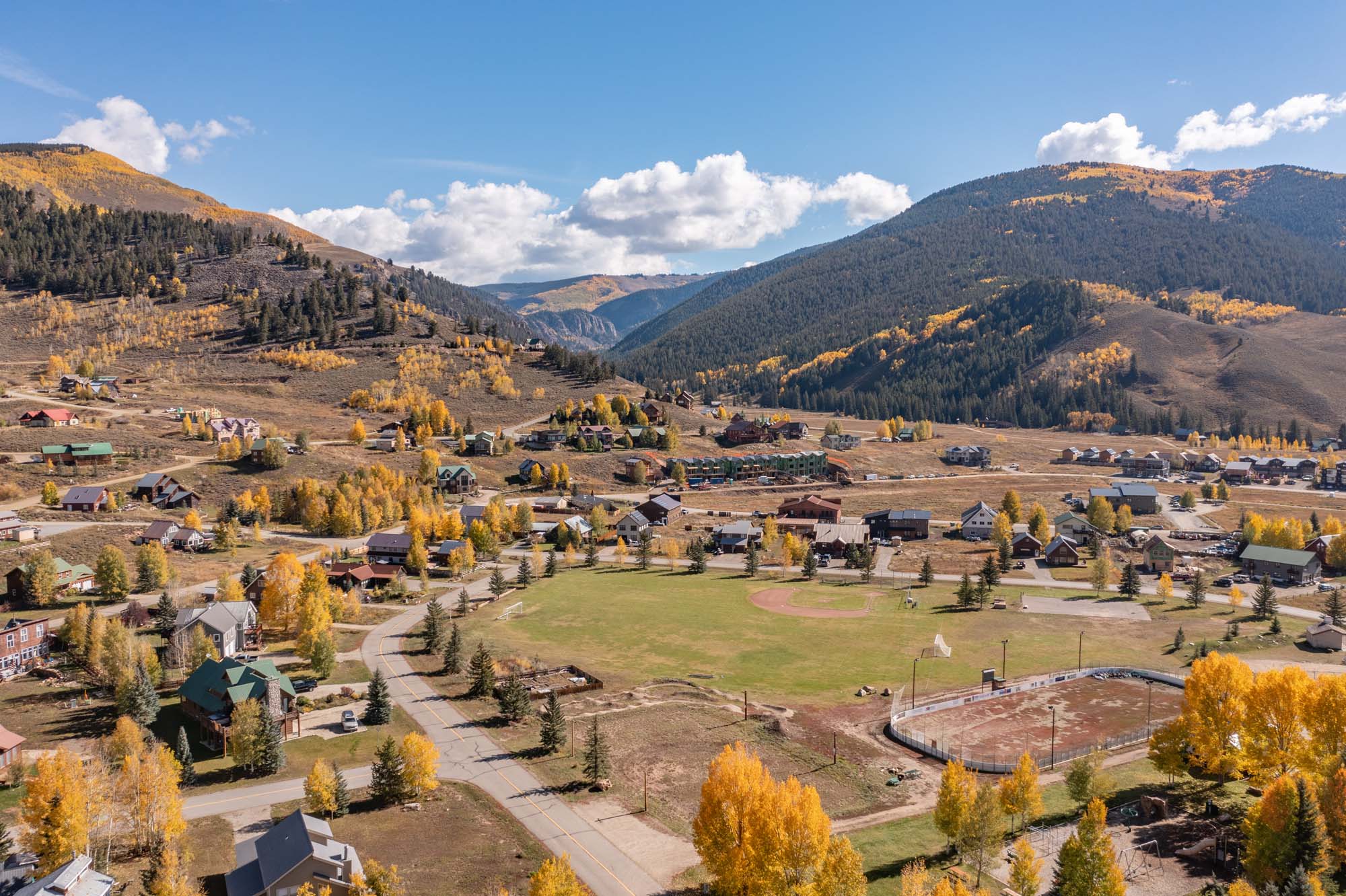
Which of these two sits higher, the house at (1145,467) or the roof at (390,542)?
the house at (1145,467)

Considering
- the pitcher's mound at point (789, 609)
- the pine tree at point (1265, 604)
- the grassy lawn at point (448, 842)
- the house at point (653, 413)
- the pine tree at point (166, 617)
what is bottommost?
the grassy lawn at point (448, 842)

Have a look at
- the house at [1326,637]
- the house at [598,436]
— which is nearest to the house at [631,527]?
the house at [598,436]

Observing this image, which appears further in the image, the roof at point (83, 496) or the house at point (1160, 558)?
the roof at point (83, 496)

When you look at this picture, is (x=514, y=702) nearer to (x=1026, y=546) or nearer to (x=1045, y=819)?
(x=1045, y=819)

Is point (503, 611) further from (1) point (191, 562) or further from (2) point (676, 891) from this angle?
(2) point (676, 891)

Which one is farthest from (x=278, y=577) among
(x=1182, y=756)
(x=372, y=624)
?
(x=1182, y=756)

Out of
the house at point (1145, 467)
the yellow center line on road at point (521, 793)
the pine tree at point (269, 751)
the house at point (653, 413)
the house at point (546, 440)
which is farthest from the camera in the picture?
the house at point (653, 413)

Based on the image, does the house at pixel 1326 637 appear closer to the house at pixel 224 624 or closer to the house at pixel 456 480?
the house at pixel 224 624

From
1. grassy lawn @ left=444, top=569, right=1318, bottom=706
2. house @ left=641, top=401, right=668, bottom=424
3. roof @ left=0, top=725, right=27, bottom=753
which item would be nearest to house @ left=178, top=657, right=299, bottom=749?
roof @ left=0, top=725, right=27, bottom=753
